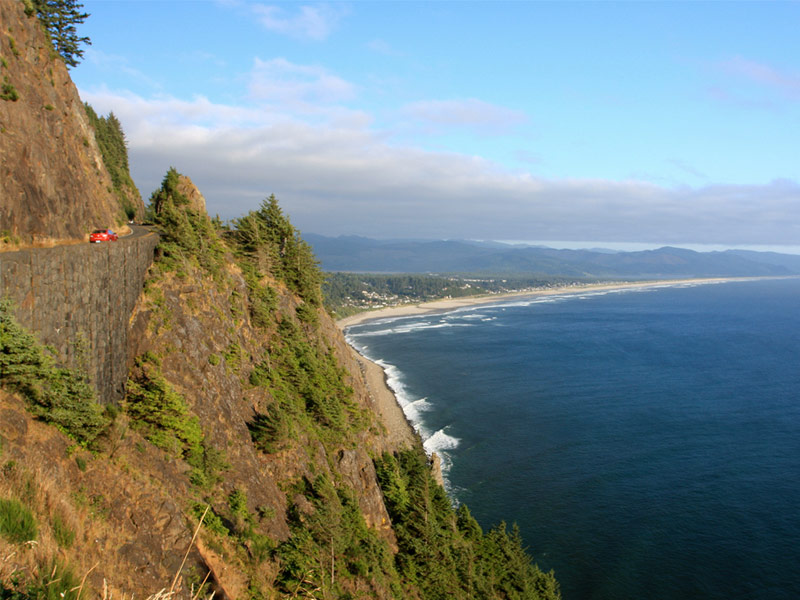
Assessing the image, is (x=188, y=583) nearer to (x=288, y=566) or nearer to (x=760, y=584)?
(x=288, y=566)

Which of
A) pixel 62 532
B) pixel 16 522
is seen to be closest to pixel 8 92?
pixel 62 532

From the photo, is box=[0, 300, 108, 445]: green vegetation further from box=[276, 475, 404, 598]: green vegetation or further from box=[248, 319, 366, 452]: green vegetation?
box=[248, 319, 366, 452]: green vegetation

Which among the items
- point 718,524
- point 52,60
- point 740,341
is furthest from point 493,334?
point 52,60

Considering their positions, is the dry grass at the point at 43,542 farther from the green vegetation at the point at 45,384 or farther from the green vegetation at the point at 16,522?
the green vegetation at the point at 45,384

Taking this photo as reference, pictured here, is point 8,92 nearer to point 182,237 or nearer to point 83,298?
point 182,237

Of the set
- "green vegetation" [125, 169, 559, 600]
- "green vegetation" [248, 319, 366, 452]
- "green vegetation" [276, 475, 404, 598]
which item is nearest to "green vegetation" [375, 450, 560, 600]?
"green vegetation" [125, 169, 559, 600]

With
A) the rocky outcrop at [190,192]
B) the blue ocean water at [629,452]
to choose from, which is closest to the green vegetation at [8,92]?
the rocky outcrop at [190,192]
